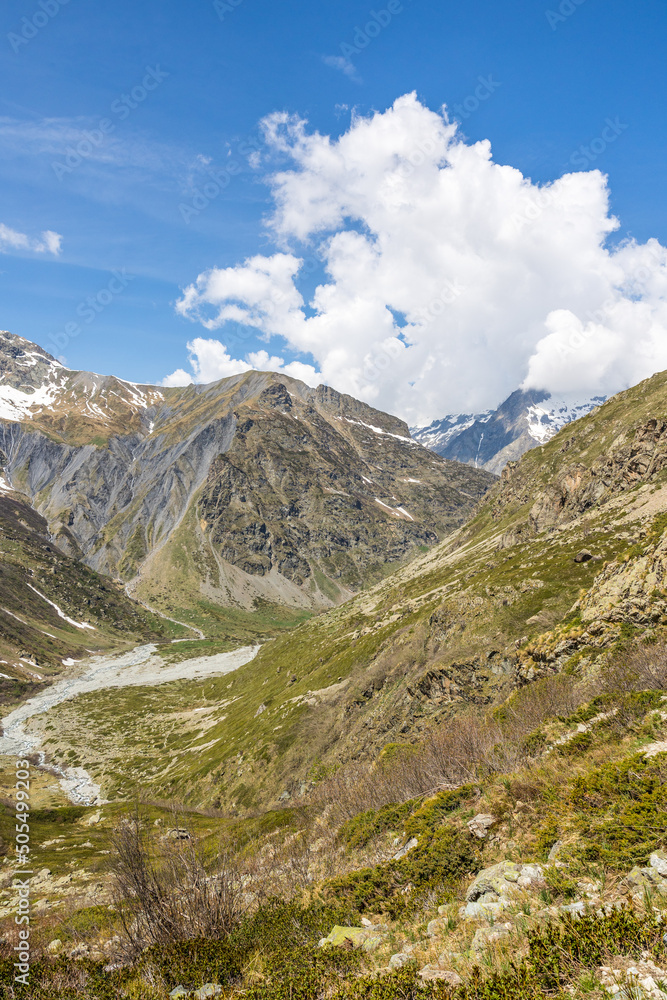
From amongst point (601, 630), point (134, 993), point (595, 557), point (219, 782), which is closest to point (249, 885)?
point (134, 993)

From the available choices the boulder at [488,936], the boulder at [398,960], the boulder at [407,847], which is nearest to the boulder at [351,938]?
the boulder at [398,960]

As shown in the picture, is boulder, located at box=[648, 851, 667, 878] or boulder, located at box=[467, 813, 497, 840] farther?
boulder, located at box=[467, 813, 497, 840]

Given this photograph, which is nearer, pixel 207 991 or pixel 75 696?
pixel 207 991

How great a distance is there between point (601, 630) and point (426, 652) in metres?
31.1

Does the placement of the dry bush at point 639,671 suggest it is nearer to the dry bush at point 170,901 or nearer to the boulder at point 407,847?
the boulder at point 407,847

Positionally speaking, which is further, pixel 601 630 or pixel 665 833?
pixel 601 630

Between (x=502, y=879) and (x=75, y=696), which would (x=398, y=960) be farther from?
(x=75, y=696)

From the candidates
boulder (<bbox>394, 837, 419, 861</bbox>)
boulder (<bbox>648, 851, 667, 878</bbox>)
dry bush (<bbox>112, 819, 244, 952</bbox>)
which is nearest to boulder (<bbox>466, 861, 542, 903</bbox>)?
boulder (<bbox>648, 851, 667, 878</bbox>)

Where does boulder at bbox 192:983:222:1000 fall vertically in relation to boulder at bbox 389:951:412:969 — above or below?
below

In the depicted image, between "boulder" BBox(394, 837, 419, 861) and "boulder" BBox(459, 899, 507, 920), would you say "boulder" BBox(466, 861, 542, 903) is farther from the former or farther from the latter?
"boulder" BBox(394, 837, 419, 861)

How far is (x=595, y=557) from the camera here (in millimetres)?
48438

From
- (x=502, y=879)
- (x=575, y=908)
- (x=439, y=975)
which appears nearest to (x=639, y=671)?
(x=502, y=879)

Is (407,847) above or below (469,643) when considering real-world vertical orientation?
above

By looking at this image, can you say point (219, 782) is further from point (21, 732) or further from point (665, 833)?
point (21, 732)
